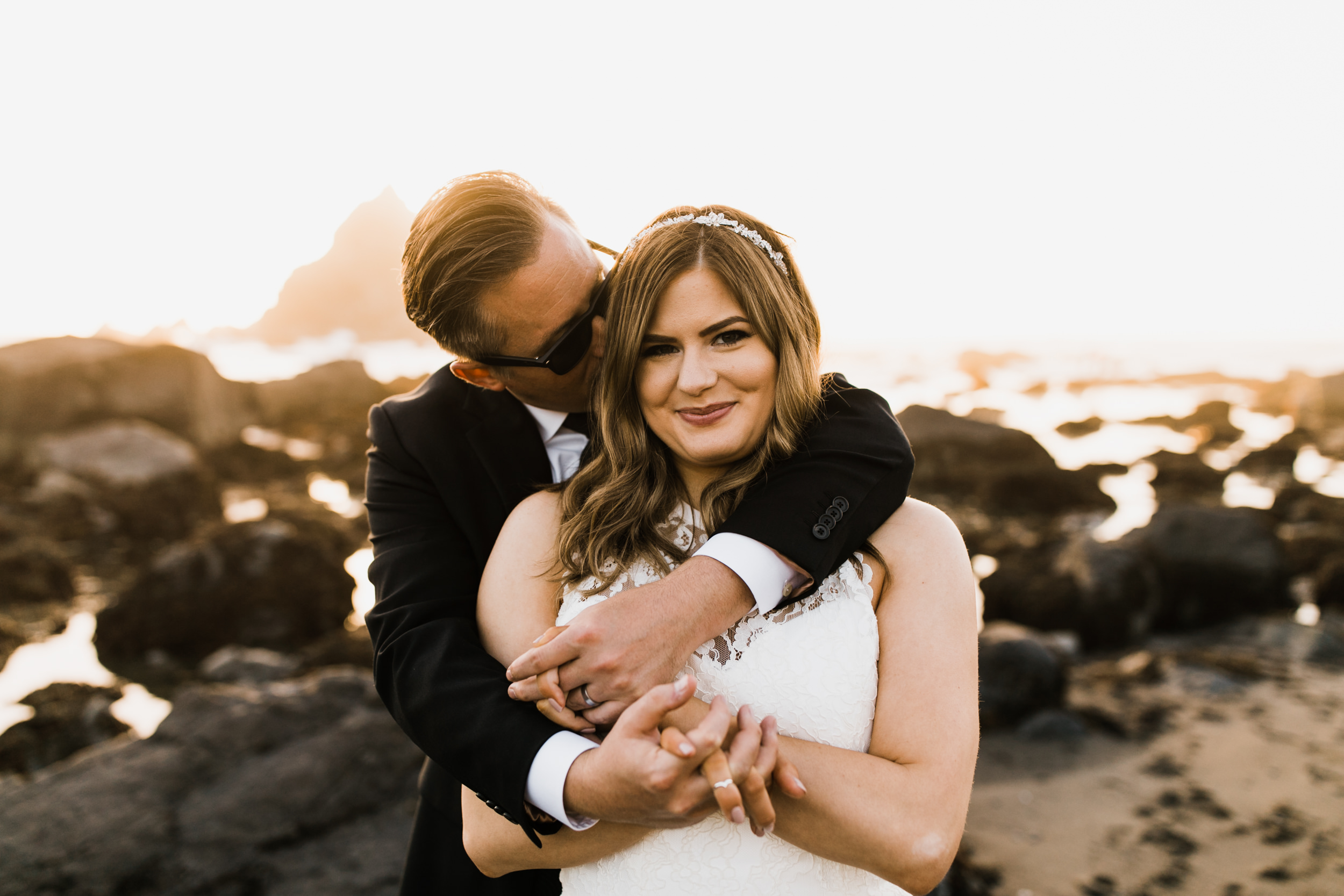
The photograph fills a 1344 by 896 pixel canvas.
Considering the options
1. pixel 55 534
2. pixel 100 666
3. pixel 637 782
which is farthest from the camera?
pixel 55 534

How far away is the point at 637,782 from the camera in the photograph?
1.55m

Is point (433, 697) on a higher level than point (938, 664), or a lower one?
lower

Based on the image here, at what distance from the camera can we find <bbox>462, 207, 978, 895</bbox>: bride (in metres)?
1.72

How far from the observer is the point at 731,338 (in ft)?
7.05

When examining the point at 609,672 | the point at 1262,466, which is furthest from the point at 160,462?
the point at 1262,466

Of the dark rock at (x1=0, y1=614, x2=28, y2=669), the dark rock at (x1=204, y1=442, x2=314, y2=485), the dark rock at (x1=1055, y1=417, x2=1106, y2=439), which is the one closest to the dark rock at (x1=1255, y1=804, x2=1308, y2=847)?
the dark rock at (x1=0, y1=614, x2=28, y2=669)

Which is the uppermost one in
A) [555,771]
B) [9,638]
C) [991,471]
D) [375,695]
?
[555,771]

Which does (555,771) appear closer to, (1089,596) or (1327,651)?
(1089,596)

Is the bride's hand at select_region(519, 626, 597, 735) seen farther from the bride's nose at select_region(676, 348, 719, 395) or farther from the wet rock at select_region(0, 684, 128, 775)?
the wet rock at select_region(0, 684, 128, 775)

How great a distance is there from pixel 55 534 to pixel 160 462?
99.8 inches

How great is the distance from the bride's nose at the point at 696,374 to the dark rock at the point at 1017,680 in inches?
218

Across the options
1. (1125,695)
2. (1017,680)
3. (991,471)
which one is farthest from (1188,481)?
(1017,680)

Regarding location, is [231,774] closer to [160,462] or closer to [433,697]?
[433,697]

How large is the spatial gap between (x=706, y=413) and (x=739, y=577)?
0.53 metres
